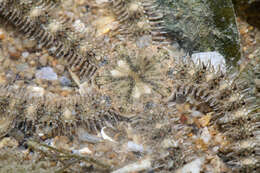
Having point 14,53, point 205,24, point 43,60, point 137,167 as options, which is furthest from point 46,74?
point 205,24

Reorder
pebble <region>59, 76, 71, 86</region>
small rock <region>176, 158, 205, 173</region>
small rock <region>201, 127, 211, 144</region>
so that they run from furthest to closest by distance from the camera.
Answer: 1. pebble <region>59, 76, 71, 86</region>
2. small rock <region>201, 127, 211, 144</region>
3. small rock <region>176, 158, 205, 173</region>

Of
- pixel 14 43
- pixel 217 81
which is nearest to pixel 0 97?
pixel 14 43

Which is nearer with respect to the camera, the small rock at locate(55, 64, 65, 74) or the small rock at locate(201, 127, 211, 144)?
the small rock at locate(201, 127, 211, 144)

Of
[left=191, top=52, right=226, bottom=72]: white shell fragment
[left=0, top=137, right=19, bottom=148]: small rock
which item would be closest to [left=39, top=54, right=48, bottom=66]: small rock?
[left=0, top=137, right=19, bottom=148]: small rock

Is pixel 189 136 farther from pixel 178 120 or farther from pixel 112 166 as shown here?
pixel 112 166

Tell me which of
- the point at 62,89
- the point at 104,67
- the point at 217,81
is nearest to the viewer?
the point at 217,81

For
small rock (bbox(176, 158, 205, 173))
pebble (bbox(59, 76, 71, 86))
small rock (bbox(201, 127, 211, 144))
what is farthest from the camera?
pebble (bbox(59, 76, 71, 86))

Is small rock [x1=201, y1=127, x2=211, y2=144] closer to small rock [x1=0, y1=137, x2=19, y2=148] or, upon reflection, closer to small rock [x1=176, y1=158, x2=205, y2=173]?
small rock [x1=176, y1=158, x2=205, y2=173]

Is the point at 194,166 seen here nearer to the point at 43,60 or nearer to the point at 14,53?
the point at 43,60
